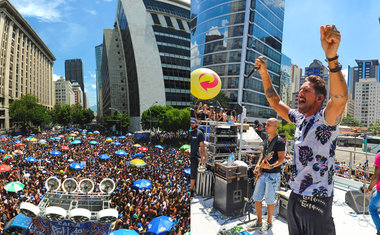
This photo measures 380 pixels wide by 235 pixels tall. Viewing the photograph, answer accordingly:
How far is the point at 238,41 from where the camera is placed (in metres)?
1.67

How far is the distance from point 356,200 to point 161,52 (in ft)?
11.8

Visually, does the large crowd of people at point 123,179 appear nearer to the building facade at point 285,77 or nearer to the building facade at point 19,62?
the building facade at point 285,77

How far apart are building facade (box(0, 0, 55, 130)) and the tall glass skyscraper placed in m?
4.44

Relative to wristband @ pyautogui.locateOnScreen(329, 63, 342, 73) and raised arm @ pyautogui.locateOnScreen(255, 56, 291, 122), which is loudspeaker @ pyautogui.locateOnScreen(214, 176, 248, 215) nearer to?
raised arm @ pyautogui.locateOnScreen(255, 56, 291, 122)

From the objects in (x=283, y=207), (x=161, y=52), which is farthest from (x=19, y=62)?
(x=283, y=207)

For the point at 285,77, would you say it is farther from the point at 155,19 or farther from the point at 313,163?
the point at 155,19

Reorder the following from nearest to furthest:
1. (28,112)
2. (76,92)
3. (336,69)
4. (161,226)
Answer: (336,69)
(161,226)
(28,112)
(76,92)

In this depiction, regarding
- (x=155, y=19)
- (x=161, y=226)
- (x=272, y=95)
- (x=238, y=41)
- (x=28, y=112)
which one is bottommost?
(x=161, y=226)

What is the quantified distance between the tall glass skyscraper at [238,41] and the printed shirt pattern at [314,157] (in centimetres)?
72

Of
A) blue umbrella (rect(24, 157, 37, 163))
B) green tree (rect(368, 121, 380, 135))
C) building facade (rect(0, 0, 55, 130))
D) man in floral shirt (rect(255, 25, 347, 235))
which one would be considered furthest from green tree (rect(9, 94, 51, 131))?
green tree (rect(368, 121, 380, 135))

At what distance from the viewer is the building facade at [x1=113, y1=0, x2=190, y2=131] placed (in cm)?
255

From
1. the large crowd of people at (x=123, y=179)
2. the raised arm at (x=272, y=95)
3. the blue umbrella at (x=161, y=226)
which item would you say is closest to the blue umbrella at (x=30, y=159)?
the large crowd of people at (x=123, y=179)

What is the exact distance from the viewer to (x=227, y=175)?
1859mm

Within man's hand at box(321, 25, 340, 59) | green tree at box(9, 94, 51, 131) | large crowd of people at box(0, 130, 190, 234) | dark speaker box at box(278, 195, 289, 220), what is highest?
man's hand at box(321, 25, 340, 59)
